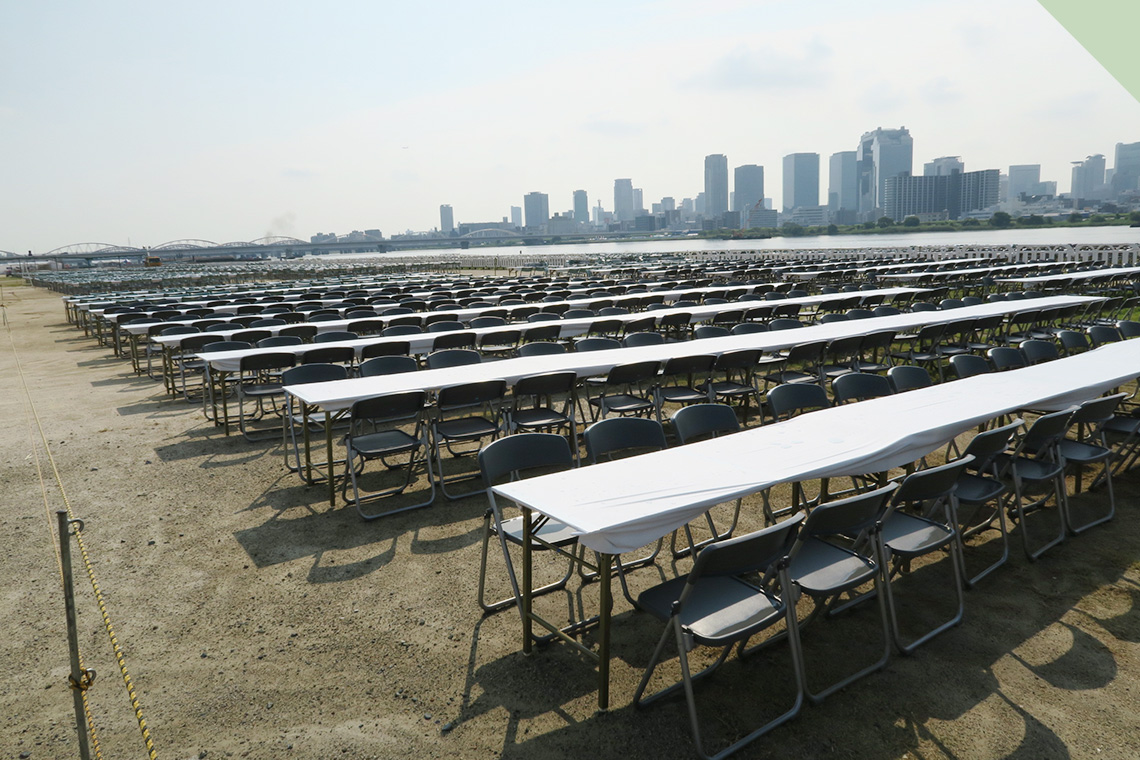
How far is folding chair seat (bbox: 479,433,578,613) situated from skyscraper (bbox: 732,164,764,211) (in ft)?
488

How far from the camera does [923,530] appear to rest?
357 cm

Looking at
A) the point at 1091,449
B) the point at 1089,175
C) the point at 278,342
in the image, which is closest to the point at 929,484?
the point at 1091,449

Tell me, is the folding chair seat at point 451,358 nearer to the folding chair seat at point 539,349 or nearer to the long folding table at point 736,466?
the folding chair seat at point 539,349

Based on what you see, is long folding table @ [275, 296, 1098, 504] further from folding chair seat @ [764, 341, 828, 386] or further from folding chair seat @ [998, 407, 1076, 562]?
folding chair seat @ [998, 407, 1076, 562]

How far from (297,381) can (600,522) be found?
176 inches

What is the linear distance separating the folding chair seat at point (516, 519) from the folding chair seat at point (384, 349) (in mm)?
3807

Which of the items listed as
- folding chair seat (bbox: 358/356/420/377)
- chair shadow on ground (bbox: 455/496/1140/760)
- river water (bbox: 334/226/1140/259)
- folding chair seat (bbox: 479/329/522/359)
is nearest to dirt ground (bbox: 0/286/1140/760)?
chair shadow on ground (bbox: 455/496/1140/760)

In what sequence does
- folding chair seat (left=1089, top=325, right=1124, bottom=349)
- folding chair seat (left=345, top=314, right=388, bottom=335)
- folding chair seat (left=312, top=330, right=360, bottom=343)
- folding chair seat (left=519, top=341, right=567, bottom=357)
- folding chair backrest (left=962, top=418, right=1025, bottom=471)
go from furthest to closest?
folding chair seat (left=345, top=314, right=388, bottom=335), folding chair seat (left=312, top=330, right=360, bottom=343), folding chair seat (left=1089, top=325, right=1124, bottom=349), folding chair seat (left=519, top=341, right=567, bottom=357), folding chair backrest (left=962, top=418, right=1025, bottom=471)

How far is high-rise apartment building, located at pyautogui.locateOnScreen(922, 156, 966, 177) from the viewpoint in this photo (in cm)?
9940

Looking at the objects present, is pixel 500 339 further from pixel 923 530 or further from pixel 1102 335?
pixel 1102 335

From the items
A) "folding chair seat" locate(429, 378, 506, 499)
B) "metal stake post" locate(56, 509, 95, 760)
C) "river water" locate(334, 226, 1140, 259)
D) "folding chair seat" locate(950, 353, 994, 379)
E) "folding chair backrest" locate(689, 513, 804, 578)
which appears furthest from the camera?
"river water" locate(334, 226, 1140, 259)

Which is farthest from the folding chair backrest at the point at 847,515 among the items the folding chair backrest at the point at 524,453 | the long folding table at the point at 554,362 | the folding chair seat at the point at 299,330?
A: the folding chair seat at the point at 299,330

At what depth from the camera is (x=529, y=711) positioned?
9.52 feet

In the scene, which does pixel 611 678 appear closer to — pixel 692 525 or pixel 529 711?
pixel 529 711
